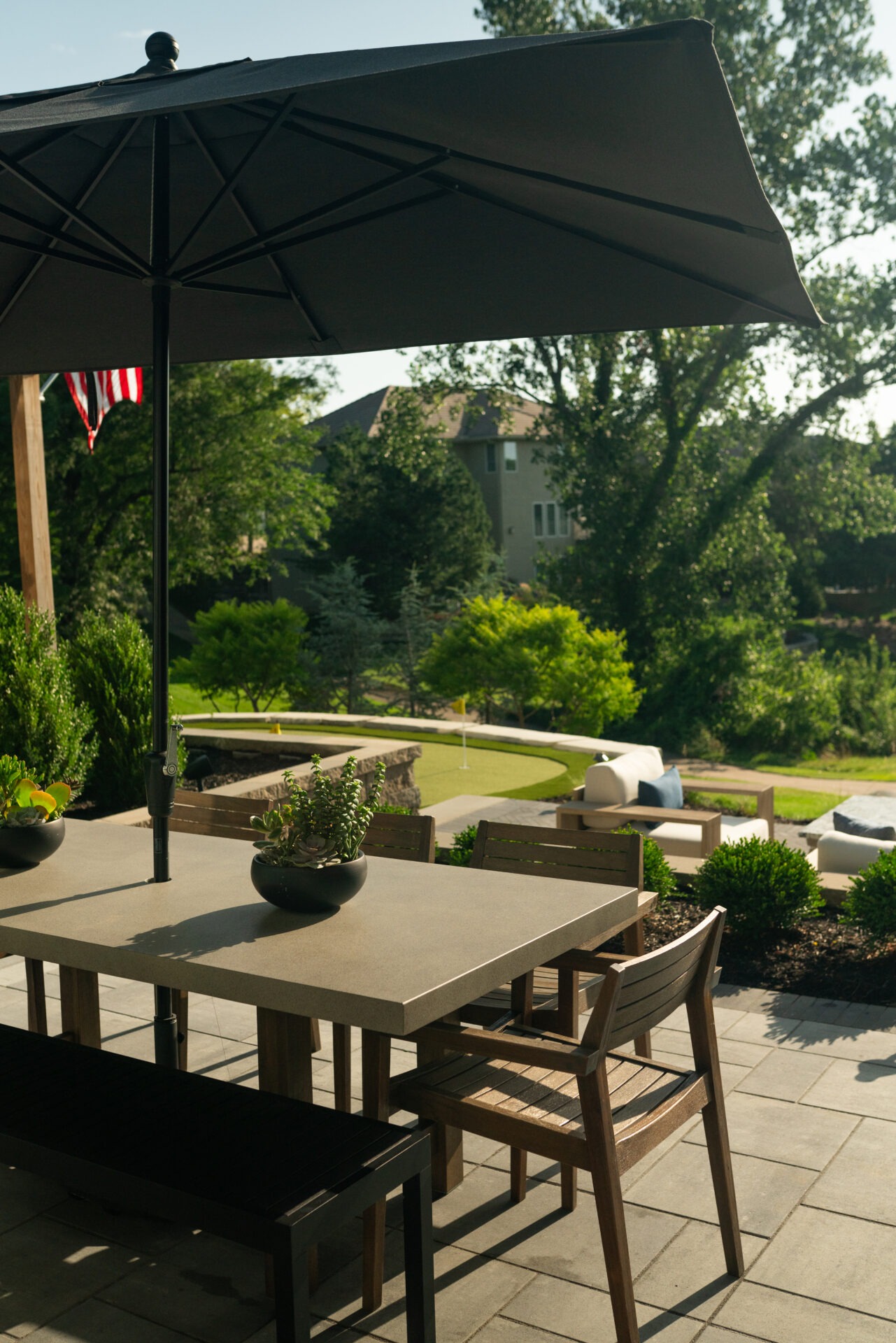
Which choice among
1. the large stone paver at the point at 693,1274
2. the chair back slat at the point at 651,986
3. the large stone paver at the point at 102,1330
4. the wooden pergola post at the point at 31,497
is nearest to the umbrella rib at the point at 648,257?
the chair back slat at the point at 651,986

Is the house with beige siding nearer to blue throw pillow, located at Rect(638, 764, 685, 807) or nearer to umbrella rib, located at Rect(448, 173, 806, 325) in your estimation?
blue throw pillow, located at Rect(638, 764, 685, 807)

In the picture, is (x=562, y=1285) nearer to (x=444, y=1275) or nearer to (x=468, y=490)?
(x=444, y=1275)

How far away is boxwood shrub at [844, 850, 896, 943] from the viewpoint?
4.91m

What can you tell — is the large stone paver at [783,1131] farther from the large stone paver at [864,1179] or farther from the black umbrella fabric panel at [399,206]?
the black umbrella fabric panel at [399,206]

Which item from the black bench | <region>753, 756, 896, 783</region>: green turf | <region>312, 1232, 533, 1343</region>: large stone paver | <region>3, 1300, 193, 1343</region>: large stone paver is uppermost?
the black bench

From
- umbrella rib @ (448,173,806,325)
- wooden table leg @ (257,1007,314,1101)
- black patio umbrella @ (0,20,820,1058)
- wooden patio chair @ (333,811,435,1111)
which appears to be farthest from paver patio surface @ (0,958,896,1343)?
umbrella rib @ (448,173,806,325)

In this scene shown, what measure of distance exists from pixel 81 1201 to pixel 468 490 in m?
25.4

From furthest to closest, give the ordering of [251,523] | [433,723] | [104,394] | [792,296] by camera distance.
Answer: [251,523] → [433,723] → [104,394] → [792,296]

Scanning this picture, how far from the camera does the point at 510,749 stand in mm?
11375

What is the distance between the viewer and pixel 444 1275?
2.80m

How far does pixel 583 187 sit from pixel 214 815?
8.83ft

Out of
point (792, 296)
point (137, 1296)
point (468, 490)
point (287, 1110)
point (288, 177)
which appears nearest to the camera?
point (287, 1110)

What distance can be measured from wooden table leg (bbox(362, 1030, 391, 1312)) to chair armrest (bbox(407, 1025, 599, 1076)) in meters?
0.10

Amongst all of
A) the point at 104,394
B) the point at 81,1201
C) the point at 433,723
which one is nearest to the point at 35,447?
the point at 104,394
